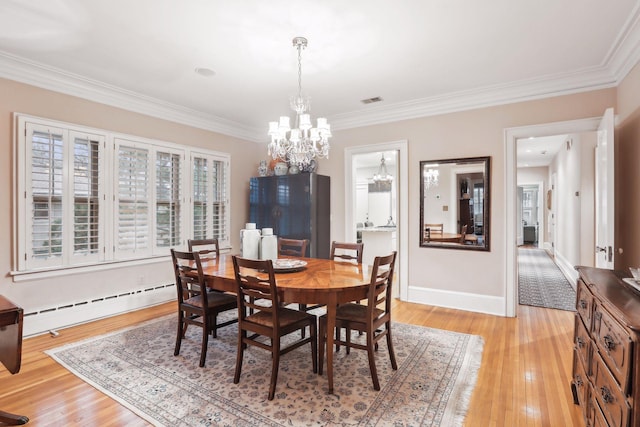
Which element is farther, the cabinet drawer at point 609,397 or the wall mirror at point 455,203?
the wall mirror at point 455,203

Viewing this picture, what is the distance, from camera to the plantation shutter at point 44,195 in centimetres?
321

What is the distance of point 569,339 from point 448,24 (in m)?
3.07

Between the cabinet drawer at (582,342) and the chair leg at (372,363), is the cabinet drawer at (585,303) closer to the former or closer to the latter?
the cabinet drawer at (582,342)

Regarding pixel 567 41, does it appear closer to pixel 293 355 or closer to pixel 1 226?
pixel 293 355

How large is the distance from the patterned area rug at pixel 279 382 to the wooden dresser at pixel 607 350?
2.26 feet

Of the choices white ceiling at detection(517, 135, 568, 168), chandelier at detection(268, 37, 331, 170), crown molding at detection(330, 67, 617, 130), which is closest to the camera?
chandelier at detection(268, 37, 331, 170)

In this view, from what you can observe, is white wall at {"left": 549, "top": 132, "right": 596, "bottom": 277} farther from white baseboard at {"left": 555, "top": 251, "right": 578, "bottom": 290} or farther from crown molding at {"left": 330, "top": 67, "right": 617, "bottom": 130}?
crown molding at {"left": 330, "top": 67, "right": 617, "bottom": 130}

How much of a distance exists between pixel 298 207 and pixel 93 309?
2768mm

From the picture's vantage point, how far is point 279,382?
7.75 ft

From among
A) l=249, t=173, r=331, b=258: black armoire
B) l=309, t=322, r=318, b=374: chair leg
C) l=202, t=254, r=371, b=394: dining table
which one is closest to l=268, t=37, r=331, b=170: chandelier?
l=202, t=254, r=371, b=394: dining table

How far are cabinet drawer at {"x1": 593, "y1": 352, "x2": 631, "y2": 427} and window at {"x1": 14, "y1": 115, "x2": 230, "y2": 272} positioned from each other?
4371 millimetres

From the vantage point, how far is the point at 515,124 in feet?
12.3

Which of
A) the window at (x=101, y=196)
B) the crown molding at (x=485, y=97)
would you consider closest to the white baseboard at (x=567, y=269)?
the crown molding at (x=485, y=97)

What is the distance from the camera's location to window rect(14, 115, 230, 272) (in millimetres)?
3227
